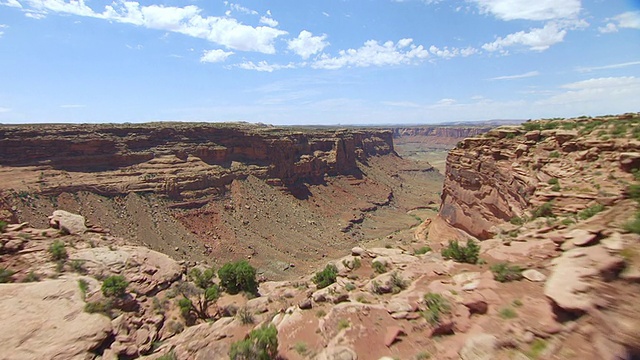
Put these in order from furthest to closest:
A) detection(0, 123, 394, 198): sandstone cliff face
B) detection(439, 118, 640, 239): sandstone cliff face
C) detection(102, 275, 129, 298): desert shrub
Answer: detection(0, 123, 394, 198): sandstone cliff face → detection(102, 275, 129, 298): desert shrub → detection(439, 118, 640, 239): sandstone cliff face

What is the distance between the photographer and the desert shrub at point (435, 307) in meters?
9.07

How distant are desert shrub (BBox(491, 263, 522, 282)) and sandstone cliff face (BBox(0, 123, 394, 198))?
4068 centimetres

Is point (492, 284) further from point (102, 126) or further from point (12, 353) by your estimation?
point (102, 126)

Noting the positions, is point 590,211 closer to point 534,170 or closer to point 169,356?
point 534,170

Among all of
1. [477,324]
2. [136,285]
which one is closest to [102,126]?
[136,285]

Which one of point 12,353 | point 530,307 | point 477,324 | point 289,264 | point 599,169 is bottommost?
point 289,264

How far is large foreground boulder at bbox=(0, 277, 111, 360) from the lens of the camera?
963 cm

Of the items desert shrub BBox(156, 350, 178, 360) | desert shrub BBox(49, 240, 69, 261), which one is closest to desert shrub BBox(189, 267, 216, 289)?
desert shrub BBox(49, 240, 69, 261)

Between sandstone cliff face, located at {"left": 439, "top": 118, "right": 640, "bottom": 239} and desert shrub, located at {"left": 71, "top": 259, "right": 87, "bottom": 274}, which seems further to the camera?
desert shrub, located at {"left": 71, "top": 259, "right": 87, "bottom": 274}

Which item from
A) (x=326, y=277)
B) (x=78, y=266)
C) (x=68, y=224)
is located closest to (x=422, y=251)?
Answer: (x=326, y=277)

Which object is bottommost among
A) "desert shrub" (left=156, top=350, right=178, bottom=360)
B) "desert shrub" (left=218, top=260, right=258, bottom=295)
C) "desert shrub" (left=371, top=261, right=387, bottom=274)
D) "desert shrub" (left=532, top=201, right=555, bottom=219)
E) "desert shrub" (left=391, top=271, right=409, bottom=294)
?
"desert shrub" (left=218, top=260, right=258, bottom=295)

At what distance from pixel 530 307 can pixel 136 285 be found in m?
17.5

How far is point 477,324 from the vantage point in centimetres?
849

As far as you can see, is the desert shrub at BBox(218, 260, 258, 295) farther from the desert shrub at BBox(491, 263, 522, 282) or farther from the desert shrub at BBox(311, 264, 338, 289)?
the desert shrub at BBox(491, 263, 522, 282)
